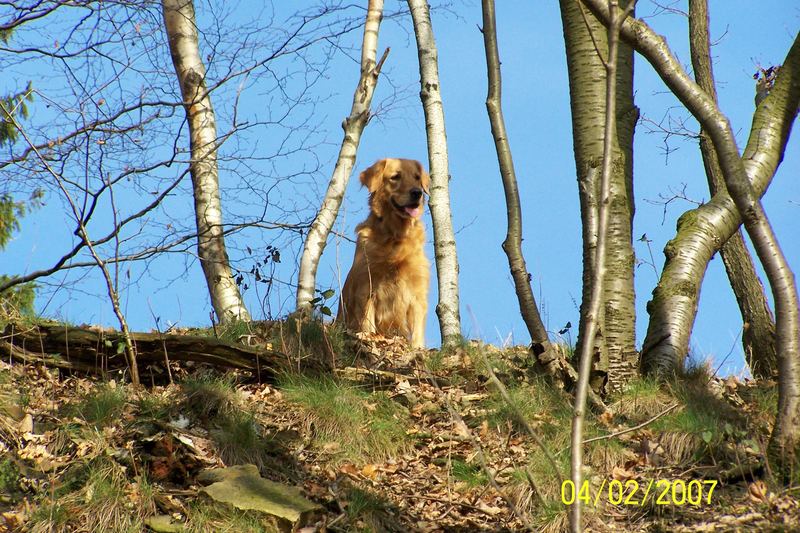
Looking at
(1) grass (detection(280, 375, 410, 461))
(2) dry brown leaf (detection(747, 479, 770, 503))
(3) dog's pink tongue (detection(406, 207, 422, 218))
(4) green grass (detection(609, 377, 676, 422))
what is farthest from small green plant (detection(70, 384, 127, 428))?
(2) dry brown leaf (detection(747, 479, 770, 503))

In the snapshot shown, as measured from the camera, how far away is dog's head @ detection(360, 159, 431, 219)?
828 cm

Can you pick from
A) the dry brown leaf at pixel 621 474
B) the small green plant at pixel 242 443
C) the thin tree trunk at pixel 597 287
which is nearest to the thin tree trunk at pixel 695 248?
the dry brown leaf at pixel 621 474

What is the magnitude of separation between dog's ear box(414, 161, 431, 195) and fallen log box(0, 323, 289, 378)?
314 cm

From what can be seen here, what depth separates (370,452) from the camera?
5.21 metres

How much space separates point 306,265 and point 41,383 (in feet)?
9.62

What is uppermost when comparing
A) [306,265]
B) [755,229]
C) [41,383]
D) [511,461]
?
[306,265]

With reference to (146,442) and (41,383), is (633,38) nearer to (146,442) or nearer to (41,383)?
(146,442)

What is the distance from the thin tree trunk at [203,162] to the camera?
8.01 meters

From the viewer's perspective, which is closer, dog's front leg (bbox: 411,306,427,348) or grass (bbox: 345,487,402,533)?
grass (bbox: 345,487,402,533)

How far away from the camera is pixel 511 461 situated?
16.3 feet

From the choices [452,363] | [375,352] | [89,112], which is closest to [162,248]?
[89,112]

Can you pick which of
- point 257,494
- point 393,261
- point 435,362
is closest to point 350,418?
point 257,494
